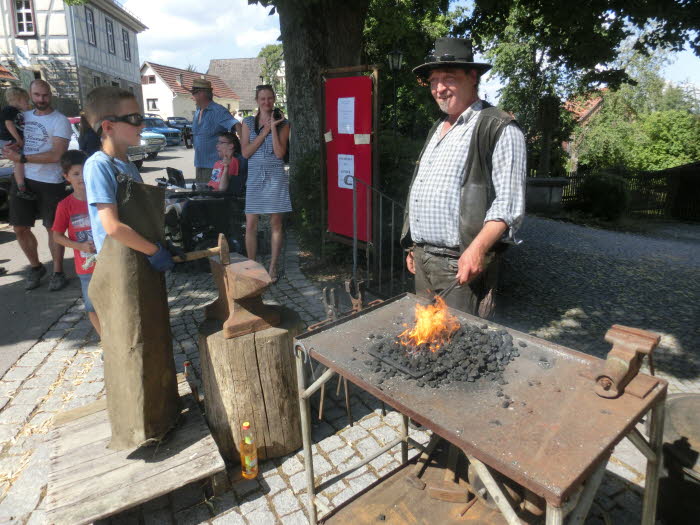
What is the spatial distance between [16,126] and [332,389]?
4925mm

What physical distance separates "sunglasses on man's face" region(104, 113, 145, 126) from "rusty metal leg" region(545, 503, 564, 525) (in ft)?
8.66

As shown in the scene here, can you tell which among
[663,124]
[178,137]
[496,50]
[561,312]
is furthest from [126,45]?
[561,312]

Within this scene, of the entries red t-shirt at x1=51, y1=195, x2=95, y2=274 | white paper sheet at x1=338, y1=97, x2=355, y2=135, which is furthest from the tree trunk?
red t-shirt at x1=51, y1=195, x2=95, y2=274

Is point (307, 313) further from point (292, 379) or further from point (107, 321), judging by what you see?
point (107, 321)

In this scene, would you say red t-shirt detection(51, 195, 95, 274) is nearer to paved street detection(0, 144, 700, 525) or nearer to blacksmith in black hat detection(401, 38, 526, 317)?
paved street detection(0, 144, 700, 525)

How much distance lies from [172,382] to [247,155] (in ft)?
11.4

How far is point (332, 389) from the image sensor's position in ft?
13.1

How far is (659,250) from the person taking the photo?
9.70 metres

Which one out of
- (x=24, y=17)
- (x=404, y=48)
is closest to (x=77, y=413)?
(x=404, y=48)

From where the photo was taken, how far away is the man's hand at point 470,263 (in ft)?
7.84

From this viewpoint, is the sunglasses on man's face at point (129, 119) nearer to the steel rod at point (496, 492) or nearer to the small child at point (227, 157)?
the steel rod at point (496, 492)

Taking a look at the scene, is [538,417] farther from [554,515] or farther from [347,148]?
[347,148]

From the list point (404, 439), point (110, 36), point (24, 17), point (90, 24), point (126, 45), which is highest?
point (126, 45)

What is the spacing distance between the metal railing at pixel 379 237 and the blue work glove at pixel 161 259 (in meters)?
2.73
